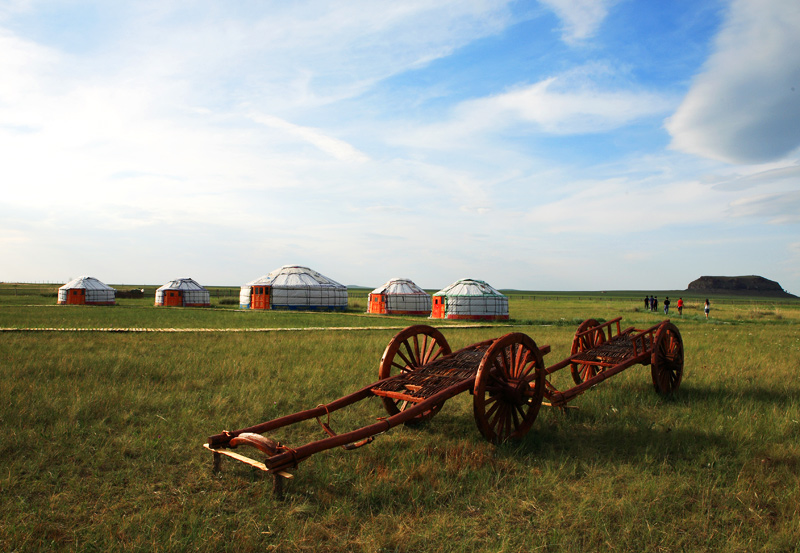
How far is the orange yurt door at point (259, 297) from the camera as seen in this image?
4008cm

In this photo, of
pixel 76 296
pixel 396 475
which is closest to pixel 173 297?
pixel 76 296

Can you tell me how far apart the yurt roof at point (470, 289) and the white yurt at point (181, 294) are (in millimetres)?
26999

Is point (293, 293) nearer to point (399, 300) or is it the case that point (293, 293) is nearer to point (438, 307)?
point (399, 300)

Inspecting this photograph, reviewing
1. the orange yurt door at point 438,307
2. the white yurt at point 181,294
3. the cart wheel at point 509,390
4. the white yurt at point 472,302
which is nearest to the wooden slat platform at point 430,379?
the cart wheel at point 509,390

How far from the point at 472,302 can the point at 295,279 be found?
1651cm

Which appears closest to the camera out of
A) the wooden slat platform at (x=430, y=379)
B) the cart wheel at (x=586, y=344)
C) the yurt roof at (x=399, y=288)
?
the wooden slat platform at (x=430, y=379)

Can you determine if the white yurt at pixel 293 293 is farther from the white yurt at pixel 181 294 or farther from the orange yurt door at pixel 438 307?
the orange yurt door at pixel 438 307

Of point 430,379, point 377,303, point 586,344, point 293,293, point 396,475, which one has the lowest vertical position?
point 396,475

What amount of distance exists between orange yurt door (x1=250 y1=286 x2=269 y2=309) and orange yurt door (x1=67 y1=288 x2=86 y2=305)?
756 inches

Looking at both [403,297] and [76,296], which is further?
[76,296]

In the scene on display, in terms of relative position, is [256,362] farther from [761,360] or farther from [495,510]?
[761,360]

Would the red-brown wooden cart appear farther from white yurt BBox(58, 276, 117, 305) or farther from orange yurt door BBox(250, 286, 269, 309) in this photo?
white yurt BBox(58, 276, 117, 305)

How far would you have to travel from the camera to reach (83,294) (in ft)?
155

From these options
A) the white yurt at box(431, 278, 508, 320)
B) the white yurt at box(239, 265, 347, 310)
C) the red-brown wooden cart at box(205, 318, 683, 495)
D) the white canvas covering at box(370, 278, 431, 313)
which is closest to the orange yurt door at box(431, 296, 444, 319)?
the white yurt at box(431, 278, 508, 320)
